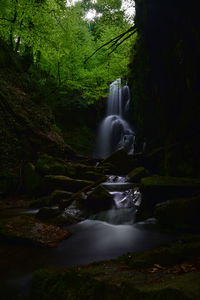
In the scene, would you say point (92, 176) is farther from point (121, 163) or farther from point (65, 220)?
point (65, 220)

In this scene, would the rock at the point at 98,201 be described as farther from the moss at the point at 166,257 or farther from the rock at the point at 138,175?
the moss at the point at 166,257

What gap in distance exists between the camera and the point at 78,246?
4023 mm

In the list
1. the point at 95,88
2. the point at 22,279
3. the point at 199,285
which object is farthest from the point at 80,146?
the point at 199,285

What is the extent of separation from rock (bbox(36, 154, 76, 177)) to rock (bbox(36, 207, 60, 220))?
332 centimetres

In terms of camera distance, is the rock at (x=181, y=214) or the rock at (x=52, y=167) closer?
the rock at (x=181, y=214)

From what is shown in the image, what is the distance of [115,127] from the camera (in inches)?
679

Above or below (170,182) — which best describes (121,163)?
above

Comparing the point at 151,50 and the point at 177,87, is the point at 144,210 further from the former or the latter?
the point at 151,50

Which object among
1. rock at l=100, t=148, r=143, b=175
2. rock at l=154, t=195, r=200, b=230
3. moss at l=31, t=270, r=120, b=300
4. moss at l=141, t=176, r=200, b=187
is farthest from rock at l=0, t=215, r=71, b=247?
rock at l=100, t=148, r=143, b=175

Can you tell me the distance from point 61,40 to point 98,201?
953 centimetres

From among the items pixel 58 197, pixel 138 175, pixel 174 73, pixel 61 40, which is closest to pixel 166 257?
pixel 58 197

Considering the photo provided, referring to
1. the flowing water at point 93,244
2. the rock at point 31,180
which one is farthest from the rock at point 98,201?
the rock at point 31,180

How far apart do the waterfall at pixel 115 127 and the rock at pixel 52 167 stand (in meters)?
7.61

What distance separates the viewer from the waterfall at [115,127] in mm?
16578
